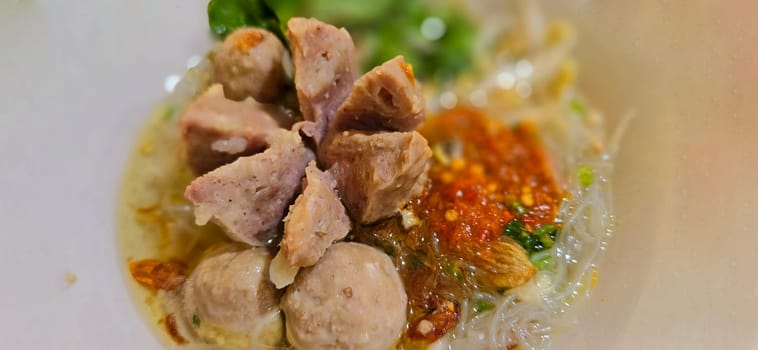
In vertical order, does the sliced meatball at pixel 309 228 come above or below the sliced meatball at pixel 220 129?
below

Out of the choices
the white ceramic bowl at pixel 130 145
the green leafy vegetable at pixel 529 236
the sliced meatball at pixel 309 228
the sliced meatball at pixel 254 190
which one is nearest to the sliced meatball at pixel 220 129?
the sliced meatball at pixel 254 190

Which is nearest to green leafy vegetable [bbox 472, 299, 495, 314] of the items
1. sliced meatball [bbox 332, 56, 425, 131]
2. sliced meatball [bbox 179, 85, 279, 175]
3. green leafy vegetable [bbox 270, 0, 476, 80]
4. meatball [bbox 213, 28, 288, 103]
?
sliced meatball [bbox 332, 56, 425, 131]

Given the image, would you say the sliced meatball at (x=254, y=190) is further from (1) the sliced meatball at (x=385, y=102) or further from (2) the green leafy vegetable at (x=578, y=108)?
(2) the green leafy vegetable at (x=578, y=108)

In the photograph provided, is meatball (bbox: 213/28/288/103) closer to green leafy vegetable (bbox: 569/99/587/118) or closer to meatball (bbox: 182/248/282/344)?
meatball (bbox: 182/248/282/344)

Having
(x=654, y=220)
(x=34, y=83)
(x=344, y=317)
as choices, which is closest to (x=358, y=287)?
(x=344, y=317)

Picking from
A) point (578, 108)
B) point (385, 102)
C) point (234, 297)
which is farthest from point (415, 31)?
point (234, 297)

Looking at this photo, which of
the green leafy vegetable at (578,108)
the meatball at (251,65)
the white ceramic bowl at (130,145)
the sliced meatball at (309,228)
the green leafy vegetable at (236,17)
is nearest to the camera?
the sliced meatball at (309,228)
